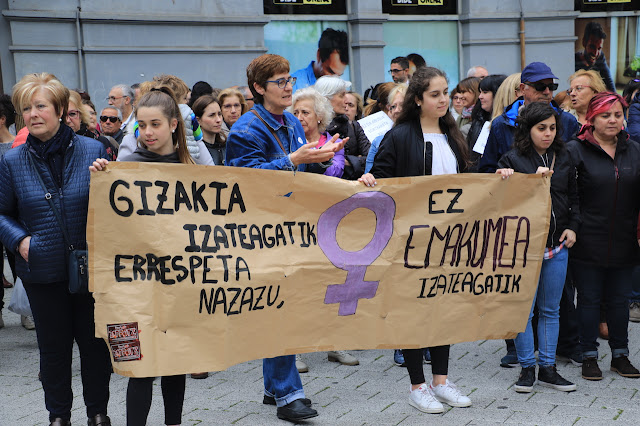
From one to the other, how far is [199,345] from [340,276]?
92 centimetres

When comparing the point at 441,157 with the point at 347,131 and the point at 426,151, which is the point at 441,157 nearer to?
the point at 426,151

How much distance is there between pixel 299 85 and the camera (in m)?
11.8

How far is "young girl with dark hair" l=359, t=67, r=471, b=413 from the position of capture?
5098 mm

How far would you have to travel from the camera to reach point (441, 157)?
5.18 metres

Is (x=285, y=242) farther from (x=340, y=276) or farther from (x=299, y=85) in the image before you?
(x=299, y=85)

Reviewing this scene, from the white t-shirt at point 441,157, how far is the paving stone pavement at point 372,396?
4.91 feet

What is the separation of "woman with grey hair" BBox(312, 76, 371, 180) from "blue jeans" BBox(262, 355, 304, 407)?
1.90 m

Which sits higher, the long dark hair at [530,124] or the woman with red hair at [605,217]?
the long dark hair at [530,124]

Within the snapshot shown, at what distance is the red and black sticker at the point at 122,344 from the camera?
4055 millimetres

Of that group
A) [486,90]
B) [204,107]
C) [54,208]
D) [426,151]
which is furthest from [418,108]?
[204,107]

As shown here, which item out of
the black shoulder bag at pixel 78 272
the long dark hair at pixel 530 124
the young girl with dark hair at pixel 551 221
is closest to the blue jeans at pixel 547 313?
the young girl with dark hair at pixel 551 221

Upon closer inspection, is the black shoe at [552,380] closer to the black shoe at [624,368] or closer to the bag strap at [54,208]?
the black shoe at [624,368]

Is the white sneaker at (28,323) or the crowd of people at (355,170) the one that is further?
the white sneaker at (28,323)

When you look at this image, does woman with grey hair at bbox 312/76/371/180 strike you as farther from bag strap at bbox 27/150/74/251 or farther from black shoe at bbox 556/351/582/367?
bag strap at bbox 27/150/74/251
